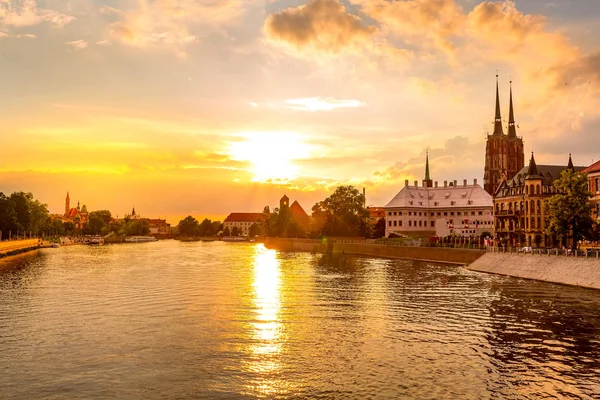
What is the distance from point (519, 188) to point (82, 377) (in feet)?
363

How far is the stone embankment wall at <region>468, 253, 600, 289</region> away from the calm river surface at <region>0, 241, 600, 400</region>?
2.32 m

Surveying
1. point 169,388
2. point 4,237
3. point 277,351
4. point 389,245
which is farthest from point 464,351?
point 4,237

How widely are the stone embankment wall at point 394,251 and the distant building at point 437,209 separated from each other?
24.4m

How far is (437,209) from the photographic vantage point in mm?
179500

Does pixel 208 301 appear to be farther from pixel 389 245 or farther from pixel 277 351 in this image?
pixel 389 245

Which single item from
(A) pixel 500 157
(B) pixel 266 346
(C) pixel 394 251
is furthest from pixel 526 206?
(B) pixel 266 346

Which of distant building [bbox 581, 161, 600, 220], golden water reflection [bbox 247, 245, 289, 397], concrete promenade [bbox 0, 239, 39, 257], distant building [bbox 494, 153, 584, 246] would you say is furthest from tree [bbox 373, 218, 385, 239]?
golden water reflection [bbox 247, 245, 289, 397]

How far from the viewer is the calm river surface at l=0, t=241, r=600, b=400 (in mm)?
25797

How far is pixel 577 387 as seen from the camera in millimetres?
25500

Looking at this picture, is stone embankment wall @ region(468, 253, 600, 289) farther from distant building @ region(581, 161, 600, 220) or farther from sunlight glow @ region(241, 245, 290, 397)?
sunlight glow @ region(241, 245, 290, 397)

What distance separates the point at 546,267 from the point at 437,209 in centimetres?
11194

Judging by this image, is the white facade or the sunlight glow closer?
the sunlight glow

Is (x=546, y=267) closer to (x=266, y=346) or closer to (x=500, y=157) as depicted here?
(x=266, y=346)

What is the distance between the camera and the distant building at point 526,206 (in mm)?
108750
